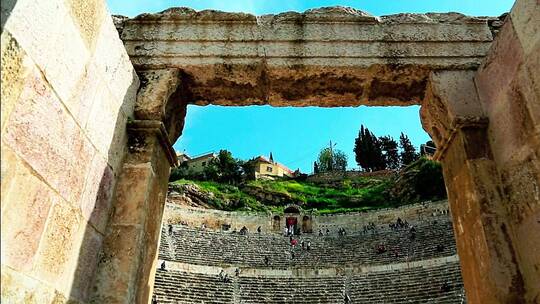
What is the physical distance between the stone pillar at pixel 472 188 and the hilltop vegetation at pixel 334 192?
1474 inches

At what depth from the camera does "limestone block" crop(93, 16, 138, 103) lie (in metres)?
3.33

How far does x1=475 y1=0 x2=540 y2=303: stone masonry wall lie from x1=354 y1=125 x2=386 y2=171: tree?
5919cm

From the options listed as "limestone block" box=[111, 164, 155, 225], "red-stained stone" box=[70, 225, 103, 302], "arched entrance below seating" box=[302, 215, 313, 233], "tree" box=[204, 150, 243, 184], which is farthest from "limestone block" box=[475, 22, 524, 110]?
"tree" box=[204, 150, 243, 184]

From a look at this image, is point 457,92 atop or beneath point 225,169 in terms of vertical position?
beneath

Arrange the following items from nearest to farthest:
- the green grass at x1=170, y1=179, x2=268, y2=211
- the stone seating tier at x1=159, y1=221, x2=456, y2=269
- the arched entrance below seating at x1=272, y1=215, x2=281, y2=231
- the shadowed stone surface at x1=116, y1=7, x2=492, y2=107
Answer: the shadowed stone surface at x1=116, y1=7, x2=492, y2=107 → the stone seating tier at x1=159, y1=221, x2=456, y2=269 → the arched entrance below seating at x1=272, y1=215, x2=281, y2=231 → the green grass at x1=170, y1=179, x2=268, y2=211

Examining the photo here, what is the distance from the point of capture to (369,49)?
446cm

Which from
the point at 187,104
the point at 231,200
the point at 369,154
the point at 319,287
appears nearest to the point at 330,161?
the point at 369,154

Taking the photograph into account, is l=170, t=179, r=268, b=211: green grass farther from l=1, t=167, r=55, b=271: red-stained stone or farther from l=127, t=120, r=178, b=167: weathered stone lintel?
l=1, t=167, r=55, b=271: red-stained stone

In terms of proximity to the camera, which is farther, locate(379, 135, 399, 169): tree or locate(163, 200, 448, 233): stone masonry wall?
locate(379, 135, 399, 169): tree

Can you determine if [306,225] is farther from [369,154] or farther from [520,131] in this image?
[520,131]

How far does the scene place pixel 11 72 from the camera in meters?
2.11

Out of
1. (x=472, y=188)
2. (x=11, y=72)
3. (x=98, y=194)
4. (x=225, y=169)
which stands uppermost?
(x=225, y=169)

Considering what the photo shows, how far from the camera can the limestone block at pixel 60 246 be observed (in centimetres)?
257

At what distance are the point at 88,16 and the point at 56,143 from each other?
3.38ft
